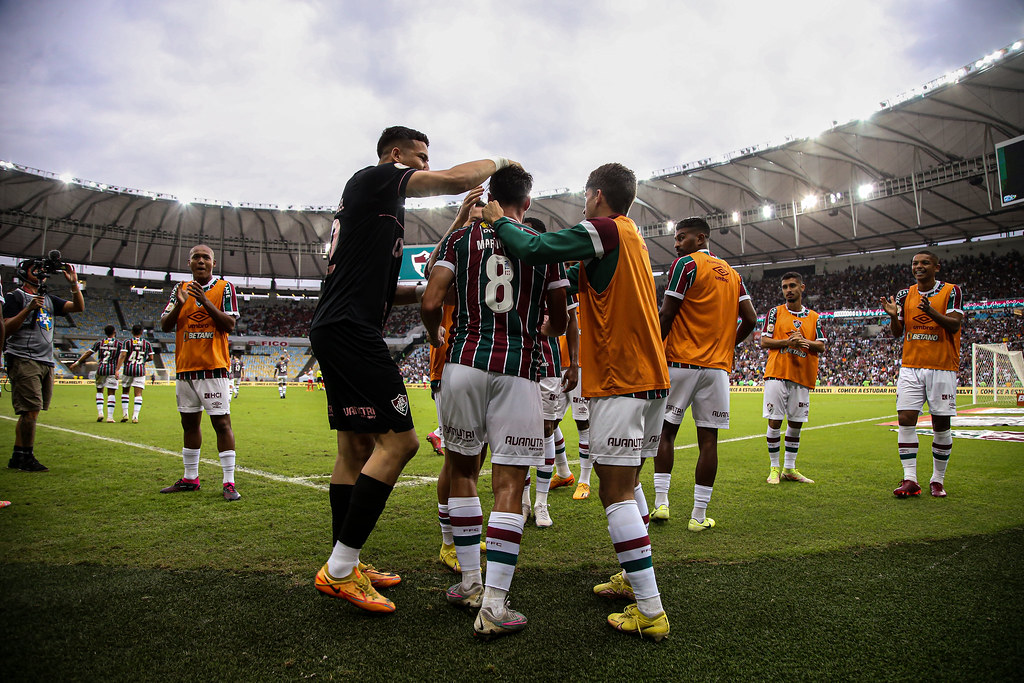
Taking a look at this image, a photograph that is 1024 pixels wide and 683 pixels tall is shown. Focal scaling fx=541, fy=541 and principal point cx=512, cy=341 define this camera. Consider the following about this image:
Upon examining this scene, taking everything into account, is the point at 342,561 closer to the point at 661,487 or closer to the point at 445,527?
the point at 445,527

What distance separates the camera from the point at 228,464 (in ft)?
17.3

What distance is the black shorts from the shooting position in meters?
2.89

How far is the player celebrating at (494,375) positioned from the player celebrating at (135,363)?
39.1 ft

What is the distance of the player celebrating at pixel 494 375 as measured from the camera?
2748 mm

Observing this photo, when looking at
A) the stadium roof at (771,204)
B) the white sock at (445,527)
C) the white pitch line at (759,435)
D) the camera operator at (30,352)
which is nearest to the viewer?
the white sock at (445,527)

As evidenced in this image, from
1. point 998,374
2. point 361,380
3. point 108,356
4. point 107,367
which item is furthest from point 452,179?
point 998,374

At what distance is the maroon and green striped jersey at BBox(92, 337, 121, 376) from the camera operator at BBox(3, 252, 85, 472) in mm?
6954

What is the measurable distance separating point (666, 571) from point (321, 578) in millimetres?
1991

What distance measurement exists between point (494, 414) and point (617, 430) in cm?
63

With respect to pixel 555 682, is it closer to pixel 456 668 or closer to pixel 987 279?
pixel 456 668

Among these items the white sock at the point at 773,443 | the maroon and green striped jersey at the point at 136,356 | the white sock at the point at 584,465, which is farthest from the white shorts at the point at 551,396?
the maroon and green striped jersey at the point at 136,356

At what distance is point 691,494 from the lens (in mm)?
5457

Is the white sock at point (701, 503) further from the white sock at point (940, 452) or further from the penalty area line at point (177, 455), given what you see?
the penalty area line at point (177, 455)

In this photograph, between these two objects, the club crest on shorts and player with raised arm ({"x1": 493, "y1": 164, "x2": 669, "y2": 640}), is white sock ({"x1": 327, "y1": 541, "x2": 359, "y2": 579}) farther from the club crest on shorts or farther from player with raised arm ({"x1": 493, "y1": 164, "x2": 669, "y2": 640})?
player with raised arm ({"x1": 493, "y1": 164, "x2": 669, "y2": 640})
